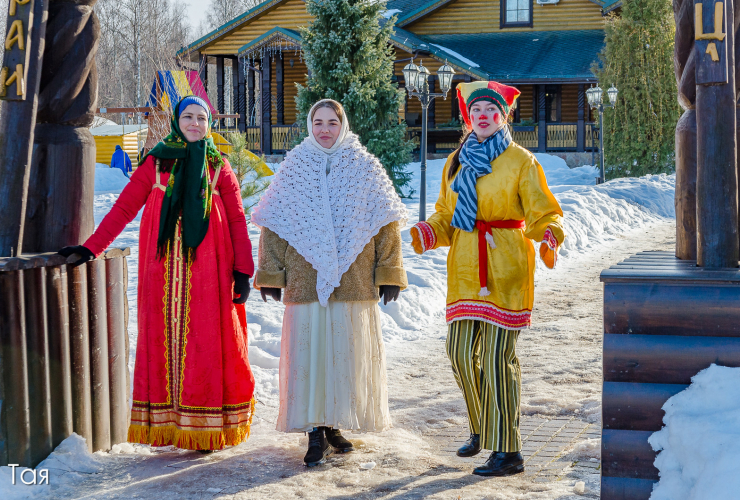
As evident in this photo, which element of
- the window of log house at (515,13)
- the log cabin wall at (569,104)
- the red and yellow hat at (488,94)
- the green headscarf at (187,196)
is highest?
the window of log house at (515,13)

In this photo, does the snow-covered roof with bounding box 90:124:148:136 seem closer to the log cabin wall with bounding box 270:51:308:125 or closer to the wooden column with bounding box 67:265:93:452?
the log cabin wall with bounding box 270:51:308:125

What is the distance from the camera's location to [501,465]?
3965mm

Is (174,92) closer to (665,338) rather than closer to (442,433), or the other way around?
(442,433)

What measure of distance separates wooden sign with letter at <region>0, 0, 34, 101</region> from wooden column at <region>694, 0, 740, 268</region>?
2962mm

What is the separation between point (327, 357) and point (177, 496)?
100cm

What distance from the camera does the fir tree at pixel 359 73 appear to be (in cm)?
1859

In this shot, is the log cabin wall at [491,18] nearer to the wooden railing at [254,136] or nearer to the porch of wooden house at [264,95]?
the porch of wooden house at [264,95]

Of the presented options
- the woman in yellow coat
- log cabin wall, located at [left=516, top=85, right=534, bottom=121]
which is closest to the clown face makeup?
the woman in yellow coat

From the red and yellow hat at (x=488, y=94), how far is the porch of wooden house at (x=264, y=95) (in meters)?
21.2

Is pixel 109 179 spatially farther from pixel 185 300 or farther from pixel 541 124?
pixel 185 300

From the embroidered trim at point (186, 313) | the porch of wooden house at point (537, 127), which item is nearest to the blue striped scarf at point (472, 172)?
the embroidered trim at point (186, 313)

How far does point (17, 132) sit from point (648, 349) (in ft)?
9.56

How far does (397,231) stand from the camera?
14.4 ft

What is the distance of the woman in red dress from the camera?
425 cm
